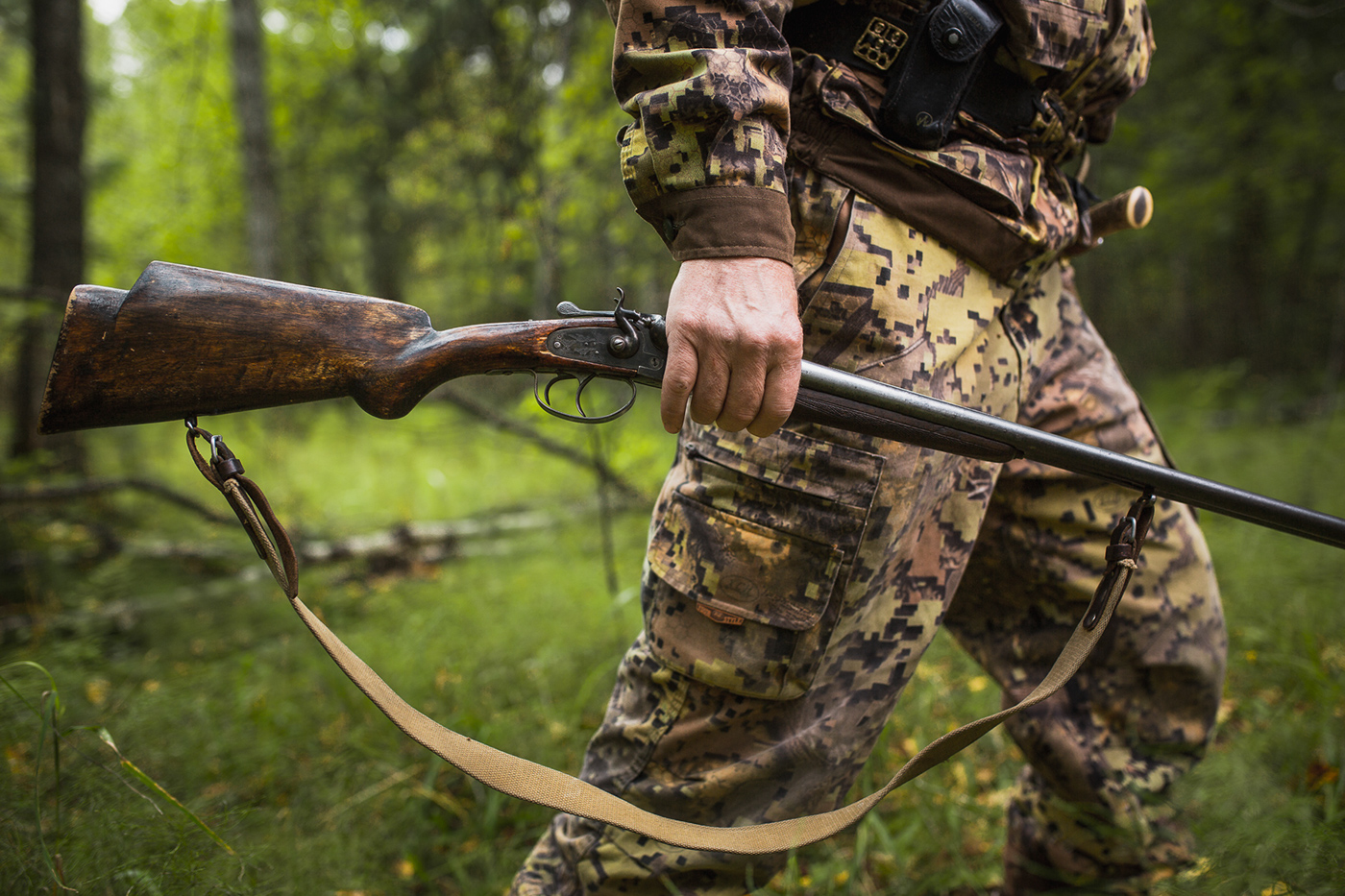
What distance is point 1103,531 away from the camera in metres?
1.64

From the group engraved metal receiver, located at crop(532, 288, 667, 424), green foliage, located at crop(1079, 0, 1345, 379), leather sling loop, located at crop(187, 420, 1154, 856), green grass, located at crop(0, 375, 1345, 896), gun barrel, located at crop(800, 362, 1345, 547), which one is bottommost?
green grass, located at crop(0, 375, 1345, 896)

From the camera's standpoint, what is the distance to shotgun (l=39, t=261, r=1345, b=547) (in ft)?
3.94

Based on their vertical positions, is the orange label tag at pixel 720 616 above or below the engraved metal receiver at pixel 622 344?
below

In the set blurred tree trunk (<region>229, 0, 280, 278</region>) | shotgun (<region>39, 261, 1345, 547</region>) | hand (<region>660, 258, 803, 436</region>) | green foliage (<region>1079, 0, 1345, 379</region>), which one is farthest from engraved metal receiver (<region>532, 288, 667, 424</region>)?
green foliage (<region>1079, 0, 1345, 379</region>)

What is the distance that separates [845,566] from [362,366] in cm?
101

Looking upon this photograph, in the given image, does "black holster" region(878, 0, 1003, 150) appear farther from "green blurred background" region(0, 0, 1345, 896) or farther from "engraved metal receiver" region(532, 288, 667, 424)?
"green blurred background" region(0, 0, 1345, 896)

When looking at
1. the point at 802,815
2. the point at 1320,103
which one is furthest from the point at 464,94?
the point at 1320,103

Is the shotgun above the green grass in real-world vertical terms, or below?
above

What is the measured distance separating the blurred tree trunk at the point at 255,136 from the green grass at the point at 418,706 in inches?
111

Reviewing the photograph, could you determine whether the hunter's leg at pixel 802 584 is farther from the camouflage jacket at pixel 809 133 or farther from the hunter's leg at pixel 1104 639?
the hunter's leg at pixel 1104 639

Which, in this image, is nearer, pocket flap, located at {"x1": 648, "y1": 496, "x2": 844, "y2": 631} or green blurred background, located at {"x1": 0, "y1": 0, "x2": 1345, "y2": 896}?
pocket flap, located at {"x1": 648, "y1": 496, "x2": 844, "y2": 631}

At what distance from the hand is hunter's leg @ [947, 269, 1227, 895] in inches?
30.4

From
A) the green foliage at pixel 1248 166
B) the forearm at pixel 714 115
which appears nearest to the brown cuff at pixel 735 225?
the forearm at pixel 714 115

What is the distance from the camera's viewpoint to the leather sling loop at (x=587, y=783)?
1.29 m
